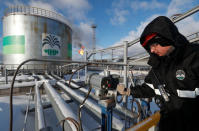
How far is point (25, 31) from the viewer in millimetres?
8898

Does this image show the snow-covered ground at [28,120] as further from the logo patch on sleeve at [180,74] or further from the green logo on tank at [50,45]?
the green logo on tank at [50,45]

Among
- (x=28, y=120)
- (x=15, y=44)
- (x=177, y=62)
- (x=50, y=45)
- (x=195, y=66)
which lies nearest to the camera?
(x=195, y=66)

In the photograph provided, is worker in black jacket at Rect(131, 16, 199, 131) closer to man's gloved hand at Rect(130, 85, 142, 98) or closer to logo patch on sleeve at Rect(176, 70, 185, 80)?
logo patch on sleeve at Rect(176, 70, 185, 80)

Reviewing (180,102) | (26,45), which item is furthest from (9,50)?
(180,102)

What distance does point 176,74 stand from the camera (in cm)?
84

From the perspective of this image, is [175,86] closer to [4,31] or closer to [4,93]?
[4,93]

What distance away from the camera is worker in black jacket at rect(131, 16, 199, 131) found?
0.78m

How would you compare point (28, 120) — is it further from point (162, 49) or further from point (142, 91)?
point (162, 49)

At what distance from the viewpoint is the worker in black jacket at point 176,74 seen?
2.55 ft

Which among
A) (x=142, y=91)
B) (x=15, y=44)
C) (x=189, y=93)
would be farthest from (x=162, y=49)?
(x=15, y=44)

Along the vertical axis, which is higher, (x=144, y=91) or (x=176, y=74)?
(x=176, y=74)

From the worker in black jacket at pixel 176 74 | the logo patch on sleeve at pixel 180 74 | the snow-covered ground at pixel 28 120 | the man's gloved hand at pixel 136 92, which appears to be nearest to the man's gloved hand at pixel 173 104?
the worker in black jacket at pixel 176 74

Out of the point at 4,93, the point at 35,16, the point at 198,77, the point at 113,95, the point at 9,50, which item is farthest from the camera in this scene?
the point at 35,16

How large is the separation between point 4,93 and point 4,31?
9.65 meters
